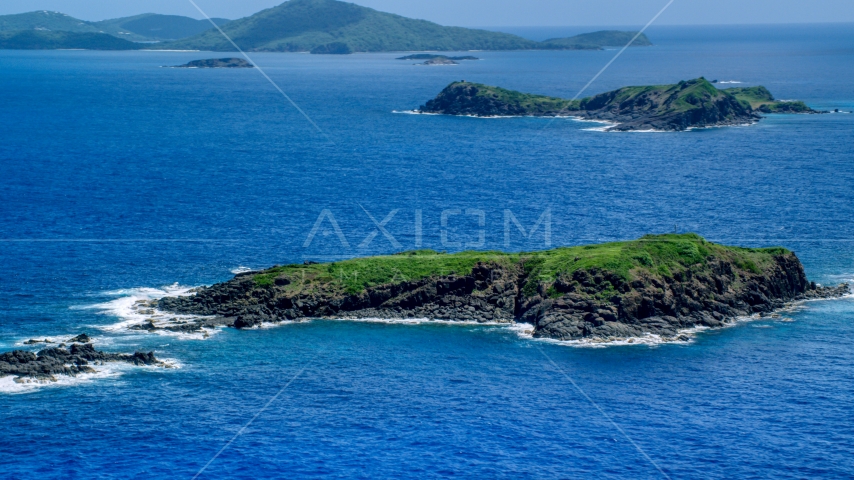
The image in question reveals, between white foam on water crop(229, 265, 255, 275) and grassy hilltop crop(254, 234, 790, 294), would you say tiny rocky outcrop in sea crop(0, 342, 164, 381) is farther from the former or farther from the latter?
white foam on water crop(229, 265, 255, 275)

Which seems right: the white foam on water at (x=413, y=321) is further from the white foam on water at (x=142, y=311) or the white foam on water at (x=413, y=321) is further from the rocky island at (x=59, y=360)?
the rocky island at (x=59, y=360)

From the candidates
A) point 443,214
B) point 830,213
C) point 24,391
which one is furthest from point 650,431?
point 830,213

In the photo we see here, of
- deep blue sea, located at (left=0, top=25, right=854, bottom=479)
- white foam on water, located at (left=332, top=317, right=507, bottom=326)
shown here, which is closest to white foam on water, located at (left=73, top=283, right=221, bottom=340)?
deep blue sea, located at (left=0, top=25, right=854, bottom=479)

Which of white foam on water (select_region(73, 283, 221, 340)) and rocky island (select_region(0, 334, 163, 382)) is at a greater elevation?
white foam on water (select_region(73, 283, 221, 340))

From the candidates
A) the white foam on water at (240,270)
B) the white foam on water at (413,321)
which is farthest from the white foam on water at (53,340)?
the white foam on water at (413,321)

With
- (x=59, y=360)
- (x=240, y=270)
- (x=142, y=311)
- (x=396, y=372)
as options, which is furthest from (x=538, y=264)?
(x=59, y=360)
